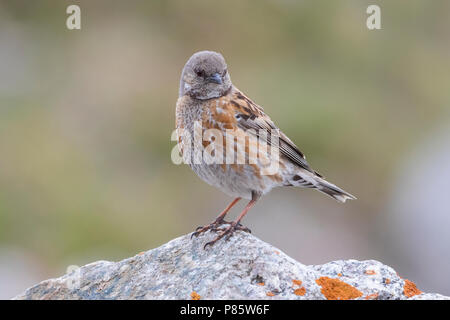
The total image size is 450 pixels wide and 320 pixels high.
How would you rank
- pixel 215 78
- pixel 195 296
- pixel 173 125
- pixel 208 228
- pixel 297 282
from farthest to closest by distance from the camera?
1. pixel 173 125
2. pixel 215 78
3. pixel 208 228
4. pixel 297 282
5. pixel 195 296

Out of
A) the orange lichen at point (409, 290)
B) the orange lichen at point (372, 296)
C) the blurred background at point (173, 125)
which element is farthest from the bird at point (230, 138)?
the blurred background at point (173, 125)

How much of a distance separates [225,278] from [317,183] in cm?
255

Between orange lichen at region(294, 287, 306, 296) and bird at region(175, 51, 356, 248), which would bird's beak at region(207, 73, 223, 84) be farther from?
orange lichen at region(294, 287, 306, 296)

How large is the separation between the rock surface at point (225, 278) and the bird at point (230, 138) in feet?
1.69

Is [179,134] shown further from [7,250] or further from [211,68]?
[7,250]

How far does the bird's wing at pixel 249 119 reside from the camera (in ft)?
22.7

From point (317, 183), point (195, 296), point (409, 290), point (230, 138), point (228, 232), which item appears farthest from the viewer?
point (317, 183)

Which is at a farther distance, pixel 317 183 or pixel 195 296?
pixel 317 183

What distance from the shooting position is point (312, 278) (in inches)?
212

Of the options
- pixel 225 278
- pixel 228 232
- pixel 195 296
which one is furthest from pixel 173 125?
pixel 195 296

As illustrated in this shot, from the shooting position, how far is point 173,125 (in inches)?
573

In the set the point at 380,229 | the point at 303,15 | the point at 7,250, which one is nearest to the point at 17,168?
the point at 7,250

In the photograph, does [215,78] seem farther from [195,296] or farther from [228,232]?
[195,296]

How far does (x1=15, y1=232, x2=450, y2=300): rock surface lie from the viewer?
524cm
